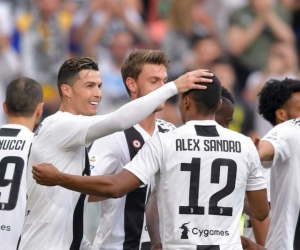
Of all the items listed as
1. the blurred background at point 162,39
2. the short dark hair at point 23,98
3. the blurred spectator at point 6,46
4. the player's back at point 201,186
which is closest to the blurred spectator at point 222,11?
the blurred background at point 162,39

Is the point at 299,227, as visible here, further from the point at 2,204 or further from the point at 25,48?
the point at 25,48

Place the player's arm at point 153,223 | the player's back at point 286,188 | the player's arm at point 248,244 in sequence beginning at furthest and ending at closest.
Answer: the player's back at point 286,188 → the player's arm at point 248,244 → the player's arm at point 153,223

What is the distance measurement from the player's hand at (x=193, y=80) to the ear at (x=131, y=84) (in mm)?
1309

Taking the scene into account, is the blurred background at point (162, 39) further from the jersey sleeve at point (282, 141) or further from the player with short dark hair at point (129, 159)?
the jersey sleeve at point (282, 141)

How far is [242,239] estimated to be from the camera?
20.4 feet

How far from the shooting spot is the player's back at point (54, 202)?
6105mm

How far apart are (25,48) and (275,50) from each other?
4733 mm

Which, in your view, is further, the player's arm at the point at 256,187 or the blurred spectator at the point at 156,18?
the blurred spectator at the point at 156,18

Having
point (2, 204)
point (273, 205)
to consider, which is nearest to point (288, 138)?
point (273, 205)

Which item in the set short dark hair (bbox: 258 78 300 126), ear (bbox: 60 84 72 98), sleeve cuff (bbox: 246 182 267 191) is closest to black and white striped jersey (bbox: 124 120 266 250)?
sleeve cuff (bbox: 246 182 267 191)

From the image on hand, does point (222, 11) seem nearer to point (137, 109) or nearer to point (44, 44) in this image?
point (44, 44)

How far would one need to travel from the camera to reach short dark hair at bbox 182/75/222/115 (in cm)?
574

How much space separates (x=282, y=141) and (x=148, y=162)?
139cm

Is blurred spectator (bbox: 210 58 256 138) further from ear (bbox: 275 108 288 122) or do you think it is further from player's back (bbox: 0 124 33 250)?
player's back (bbox: 0 124 33 250)
